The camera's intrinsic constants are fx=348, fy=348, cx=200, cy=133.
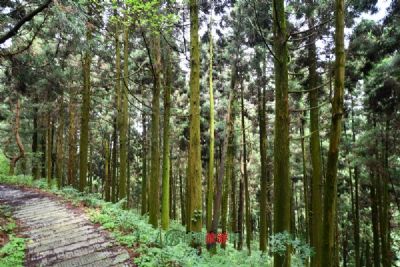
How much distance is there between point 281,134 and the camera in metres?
5.43

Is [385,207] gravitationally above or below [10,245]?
below

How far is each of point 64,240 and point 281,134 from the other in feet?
19.2

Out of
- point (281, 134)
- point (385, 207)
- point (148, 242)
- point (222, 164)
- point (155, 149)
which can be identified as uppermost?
point (281, 134)

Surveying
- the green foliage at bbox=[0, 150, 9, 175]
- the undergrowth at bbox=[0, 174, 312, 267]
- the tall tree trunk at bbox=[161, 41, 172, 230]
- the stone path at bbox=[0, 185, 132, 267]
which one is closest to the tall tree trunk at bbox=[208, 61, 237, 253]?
the tall tree trunk at bbox=[161, 41, 172, 230]

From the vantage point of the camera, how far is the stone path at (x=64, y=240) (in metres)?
6.84

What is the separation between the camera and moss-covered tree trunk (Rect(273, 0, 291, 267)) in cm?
536

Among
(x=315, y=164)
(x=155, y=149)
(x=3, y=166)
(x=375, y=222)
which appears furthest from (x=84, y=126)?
(x=3, y=166)

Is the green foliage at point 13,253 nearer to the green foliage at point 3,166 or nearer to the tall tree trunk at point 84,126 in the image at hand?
the tall tree trunk at point 84,126

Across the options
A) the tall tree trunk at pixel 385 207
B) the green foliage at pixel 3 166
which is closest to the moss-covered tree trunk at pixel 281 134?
the tall tree trunk at pixel 385 207

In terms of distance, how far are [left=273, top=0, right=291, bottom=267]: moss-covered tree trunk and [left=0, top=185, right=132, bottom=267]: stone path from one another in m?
3.11

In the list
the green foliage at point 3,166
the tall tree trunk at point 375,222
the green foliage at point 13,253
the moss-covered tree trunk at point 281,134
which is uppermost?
the moss-covered tree trunk at point 281,134

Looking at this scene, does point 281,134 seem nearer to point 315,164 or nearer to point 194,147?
point 194,147

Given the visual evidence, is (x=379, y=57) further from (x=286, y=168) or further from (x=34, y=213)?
(x=34, y=213)

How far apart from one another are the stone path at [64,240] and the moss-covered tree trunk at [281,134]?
311 centimetres
